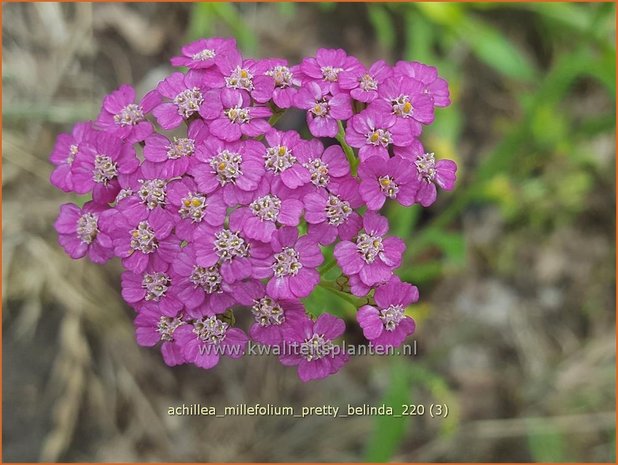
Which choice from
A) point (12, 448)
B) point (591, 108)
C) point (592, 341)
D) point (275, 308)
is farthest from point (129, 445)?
point (591, 108)

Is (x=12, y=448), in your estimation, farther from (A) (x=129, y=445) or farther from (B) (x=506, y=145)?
(B) (x=506, y=145)

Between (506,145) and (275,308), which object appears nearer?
(275,308)

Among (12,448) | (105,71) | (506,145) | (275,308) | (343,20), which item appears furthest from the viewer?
(343,20)

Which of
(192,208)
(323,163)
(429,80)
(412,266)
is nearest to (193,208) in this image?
(192,208)

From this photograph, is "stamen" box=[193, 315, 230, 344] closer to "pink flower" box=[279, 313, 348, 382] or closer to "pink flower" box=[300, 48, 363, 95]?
"pink flower" box=[279, 313, 348, 382]

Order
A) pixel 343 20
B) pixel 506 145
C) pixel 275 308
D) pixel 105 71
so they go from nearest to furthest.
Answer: pixel 275 308 < pixel 506 145 < pixel 105 71 < pixel 343 20
